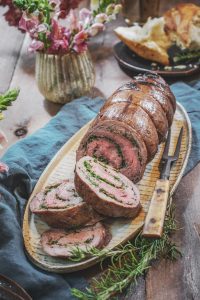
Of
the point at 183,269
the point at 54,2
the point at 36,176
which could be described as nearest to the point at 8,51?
the point at 54,2

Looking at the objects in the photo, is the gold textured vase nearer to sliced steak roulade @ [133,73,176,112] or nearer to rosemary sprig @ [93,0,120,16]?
rosemary sprig @ [93,0,120,16]

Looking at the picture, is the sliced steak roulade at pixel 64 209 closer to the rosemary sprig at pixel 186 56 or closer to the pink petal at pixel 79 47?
Answer: the pink petal at pixel 79 47

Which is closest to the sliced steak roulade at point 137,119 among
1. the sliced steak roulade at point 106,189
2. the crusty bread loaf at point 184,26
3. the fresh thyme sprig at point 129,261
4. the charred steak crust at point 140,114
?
the charred steak crust at point 140,114

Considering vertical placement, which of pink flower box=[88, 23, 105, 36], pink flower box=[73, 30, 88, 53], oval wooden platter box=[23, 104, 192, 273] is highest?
pink flower box=[88, 23, 105, 36]

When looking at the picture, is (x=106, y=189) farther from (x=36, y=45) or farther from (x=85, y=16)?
(x=85, y=16)

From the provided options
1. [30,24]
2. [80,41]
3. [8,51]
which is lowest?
[8,51]

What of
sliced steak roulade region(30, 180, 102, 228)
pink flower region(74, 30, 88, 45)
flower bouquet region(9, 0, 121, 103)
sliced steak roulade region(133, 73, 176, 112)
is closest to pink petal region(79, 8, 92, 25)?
flower bouquet region(9, 0, 121, 103)
